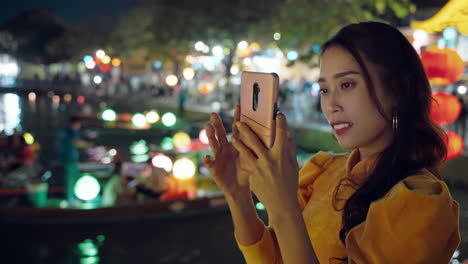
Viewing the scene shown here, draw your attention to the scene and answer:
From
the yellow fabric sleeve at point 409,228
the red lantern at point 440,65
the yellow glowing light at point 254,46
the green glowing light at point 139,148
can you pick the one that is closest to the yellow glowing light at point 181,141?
the green glowing light at point 139,148

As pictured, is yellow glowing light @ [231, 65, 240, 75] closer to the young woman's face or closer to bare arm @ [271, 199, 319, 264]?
the young woman's face

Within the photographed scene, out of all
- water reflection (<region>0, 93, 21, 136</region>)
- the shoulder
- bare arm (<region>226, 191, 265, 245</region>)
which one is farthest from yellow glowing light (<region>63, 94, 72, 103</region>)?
the shoulder

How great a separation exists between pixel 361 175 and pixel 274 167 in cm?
47

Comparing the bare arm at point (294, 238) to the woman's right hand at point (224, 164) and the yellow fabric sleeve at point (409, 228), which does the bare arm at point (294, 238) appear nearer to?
the yellow fabric sleeve at point (409, 228)

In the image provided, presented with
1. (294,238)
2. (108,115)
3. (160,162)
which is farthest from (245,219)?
(108,115)

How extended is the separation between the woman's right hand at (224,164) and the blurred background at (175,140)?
31.0 inches

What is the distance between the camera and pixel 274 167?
146 cm

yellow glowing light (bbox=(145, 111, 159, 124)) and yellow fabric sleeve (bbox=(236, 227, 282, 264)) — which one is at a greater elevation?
yellow fabric sleeve (bbox=(236, 227, 282, 264))

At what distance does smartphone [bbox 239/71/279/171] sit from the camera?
4.73 feet

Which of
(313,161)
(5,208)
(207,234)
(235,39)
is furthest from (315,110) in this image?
(313,161)

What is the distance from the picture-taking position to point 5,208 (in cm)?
960

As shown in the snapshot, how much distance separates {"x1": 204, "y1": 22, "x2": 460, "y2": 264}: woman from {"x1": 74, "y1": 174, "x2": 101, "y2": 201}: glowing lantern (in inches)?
306

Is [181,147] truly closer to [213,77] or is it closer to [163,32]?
[163,32]

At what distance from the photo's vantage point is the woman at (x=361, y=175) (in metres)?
1.42
